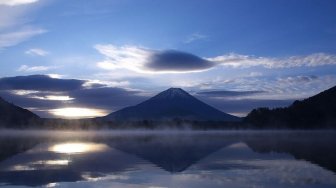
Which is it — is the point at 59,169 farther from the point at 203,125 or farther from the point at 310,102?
the point at 203,125

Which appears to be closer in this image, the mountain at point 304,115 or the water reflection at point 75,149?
the water reflection at point 75,149

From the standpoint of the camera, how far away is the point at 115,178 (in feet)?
63.1

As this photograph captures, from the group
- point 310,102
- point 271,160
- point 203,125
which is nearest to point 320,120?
point 310,102

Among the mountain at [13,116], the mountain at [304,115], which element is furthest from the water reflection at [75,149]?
the mountain at [13,116]

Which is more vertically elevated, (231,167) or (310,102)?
(310,102)

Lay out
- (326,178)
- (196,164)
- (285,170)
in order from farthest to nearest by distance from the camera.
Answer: (196,164)
(285,170)
(326,178)

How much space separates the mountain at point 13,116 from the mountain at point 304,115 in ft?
282

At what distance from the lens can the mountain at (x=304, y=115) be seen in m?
133

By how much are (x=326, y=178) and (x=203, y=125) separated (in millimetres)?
165301

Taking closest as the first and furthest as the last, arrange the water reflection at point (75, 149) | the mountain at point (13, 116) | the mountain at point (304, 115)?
the water reflection at point (75, 149)
the mountain at point (304, 115)
the mountain at point (13, 116)

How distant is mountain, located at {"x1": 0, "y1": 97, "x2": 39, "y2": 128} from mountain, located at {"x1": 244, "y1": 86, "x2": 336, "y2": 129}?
86.0 meters

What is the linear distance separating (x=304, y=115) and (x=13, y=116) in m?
109

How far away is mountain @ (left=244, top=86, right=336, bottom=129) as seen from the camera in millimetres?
132750

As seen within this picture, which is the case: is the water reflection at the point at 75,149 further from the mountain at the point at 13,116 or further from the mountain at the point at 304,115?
the mountain at the point at 13,116
